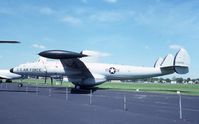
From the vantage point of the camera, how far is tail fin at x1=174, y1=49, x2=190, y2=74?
37062 mm

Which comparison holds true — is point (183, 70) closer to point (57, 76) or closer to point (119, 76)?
point (119, 76)

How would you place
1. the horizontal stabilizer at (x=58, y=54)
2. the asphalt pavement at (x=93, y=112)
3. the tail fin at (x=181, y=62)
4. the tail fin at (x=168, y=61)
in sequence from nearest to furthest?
the asphalt pavement at (x=93, y=112), the horizontal stabilizer at (x=58, y=54), the tail fin at (x=181, y=62), the tail fin at (x=168, y=61)

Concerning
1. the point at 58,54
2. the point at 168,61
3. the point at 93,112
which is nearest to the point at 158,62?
the point at 168,61

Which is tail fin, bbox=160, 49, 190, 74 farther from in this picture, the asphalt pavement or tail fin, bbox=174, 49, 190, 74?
the asphalt pavement

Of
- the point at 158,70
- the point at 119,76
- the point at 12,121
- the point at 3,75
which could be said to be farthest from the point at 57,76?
the point at 3,75

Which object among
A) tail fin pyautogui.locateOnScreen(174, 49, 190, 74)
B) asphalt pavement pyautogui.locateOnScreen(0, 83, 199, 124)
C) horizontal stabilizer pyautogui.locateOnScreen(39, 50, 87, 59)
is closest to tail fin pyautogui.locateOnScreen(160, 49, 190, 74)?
tail fin pyautogui.locateOnScreen(174, 49, 190, 74)

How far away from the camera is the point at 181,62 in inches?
1462

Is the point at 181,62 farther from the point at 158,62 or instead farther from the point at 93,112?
the point at 93,112

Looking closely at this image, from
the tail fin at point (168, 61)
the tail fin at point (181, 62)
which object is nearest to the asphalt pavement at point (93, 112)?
the tail fin at point (181, 62)

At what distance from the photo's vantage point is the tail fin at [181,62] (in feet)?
122

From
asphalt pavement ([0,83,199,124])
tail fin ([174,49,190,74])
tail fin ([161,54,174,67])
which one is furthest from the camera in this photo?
tail fin ([161,54,174,67])

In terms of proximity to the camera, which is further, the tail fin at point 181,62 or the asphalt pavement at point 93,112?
the tail fin at point 181,62

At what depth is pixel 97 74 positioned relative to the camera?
3909 centimetres

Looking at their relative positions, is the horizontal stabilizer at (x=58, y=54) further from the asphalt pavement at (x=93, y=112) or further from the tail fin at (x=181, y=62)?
the tail fin at (x=181, y=62)
